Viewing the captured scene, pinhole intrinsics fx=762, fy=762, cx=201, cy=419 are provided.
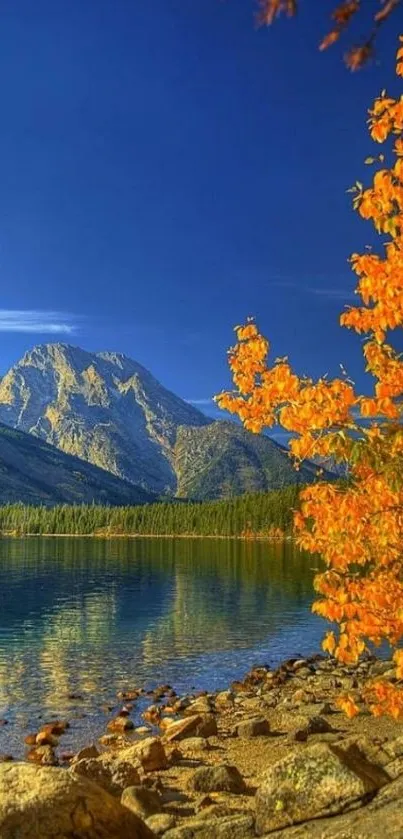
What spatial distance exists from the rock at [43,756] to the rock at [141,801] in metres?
8.63

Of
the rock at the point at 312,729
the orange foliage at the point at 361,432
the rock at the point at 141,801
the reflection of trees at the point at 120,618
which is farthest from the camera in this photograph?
the reflection of trees at the point at 120,618

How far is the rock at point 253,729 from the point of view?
94.7ft

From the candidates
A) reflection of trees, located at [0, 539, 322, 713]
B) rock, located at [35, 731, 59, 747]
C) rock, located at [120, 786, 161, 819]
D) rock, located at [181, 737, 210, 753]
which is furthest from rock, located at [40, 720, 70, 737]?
rock, located at [120, 786, 161, 819]

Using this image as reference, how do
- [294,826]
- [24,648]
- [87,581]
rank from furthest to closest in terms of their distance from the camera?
[87,581] → [24,648] → [294,826]

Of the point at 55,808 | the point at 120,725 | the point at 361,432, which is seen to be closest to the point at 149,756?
the point at 120,725

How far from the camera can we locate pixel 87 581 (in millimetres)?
116938

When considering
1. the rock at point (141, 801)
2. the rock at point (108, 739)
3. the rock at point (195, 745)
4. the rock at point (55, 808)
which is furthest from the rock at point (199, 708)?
the rock at point (55, 808)

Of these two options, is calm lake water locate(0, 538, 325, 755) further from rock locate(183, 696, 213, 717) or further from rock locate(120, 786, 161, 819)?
rock locate(120, 786, 161, 819)

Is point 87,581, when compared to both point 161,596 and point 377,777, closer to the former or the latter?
point 161,596

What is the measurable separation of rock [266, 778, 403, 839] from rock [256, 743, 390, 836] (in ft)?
0.94

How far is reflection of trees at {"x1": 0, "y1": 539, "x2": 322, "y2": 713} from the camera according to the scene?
4675 centimetres

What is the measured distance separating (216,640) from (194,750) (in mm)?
33127

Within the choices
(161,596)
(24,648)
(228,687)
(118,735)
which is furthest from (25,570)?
(118,735)

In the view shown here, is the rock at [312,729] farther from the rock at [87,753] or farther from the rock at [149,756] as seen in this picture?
the rock at [87,753]
